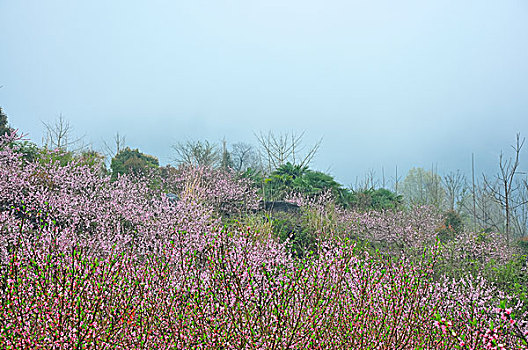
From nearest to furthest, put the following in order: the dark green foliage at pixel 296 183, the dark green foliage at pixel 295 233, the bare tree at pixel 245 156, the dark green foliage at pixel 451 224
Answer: the dark green foliage at pixel 295 233
the dark green foliage at pixel 451 224
the dark green foliage at pixel 296 183
the bare tree at pixel 245 156

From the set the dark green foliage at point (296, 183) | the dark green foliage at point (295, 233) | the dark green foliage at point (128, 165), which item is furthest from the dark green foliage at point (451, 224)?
the dark green foliage at point (128, 165)

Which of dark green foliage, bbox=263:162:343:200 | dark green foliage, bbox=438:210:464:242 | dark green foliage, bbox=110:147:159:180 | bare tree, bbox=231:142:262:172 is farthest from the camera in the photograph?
bare tree, bbox=231:142:262:172

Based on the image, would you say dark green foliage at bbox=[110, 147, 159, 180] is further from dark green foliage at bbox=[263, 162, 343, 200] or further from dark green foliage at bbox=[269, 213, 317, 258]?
dark green foliage at bbox=[269, 213, 317, 258]

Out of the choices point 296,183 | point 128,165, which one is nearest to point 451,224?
point 296,183

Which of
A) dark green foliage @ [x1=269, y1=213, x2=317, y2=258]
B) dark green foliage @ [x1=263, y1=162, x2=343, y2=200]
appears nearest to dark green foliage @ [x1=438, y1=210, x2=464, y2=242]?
dark green foliage @ [x1=263, y1=162, x2=343, y2=200]

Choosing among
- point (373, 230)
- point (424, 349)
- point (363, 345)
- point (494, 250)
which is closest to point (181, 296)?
point (363, 345)

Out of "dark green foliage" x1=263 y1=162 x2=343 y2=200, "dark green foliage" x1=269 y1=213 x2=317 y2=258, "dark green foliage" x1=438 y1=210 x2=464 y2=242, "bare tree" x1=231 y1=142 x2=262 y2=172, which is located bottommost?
"dark green foliage" x1=269 y1=213 x2=317 y2=258

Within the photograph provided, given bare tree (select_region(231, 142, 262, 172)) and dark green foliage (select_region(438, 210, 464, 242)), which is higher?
bare tree (select_region(231, 142, 262, 172))

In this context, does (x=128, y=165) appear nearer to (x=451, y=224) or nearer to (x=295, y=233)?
(x=295, y=233)

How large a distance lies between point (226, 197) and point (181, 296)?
878cm

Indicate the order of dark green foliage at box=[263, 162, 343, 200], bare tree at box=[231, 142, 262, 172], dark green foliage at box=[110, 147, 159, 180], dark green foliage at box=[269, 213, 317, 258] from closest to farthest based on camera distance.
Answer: dark green foliage at box=[269, 213, 317, 258]
dark green foliage at box=[263, 162, 343, 200]
dark green foliage at box=[110, 147, 159, 180]
bare tree at box=[231, 142, 262, 172]

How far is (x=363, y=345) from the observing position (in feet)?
9.48

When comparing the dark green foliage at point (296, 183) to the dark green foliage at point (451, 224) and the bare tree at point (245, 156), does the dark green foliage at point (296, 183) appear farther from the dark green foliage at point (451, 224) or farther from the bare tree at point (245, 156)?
the bare tree at point (245, 156)

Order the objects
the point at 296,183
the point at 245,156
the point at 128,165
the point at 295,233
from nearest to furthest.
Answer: the point at 295,233 → the point at 296,183 → the point at 128,165 → the point at 245,156
